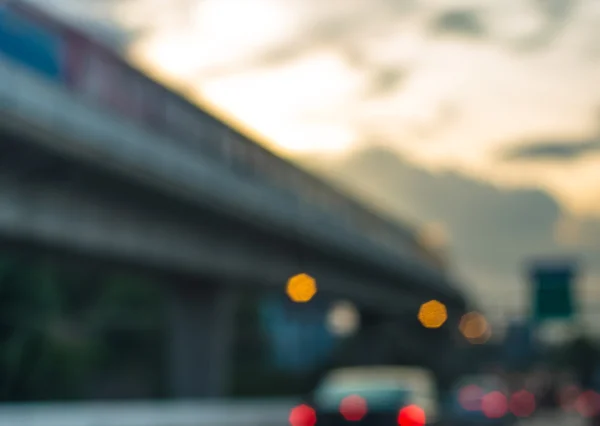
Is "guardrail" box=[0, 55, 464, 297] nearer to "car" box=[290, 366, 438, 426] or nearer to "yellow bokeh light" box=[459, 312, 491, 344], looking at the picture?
"car" box=[290, 366, 438, 426]

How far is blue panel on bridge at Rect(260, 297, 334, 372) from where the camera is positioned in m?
86.0

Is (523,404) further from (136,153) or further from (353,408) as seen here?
(353,408)

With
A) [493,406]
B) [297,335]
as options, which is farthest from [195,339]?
[297,335]

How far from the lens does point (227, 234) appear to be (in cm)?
4066

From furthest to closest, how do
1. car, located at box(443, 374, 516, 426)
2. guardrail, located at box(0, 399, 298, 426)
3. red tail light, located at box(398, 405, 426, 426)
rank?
car, located at box(443, 374, 516, 426) < guardrail, located at box(0, 399, 298, 426) < red tail light, located at box(398, 405, 426, 426)

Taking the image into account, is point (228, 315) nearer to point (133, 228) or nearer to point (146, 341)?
point (133, 228)

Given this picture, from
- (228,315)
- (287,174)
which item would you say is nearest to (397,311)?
(228,315)

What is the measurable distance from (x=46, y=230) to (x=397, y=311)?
44079 mm

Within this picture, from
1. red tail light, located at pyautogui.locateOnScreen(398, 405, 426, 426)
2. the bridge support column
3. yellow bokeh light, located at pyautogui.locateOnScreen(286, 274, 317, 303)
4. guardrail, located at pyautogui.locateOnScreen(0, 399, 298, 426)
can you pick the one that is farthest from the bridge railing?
red tail light, located at pyautogui.locateOnScreen(398, 405, 426, 426)

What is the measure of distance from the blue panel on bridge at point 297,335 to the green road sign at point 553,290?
19.2 m

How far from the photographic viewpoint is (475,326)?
76312 mm

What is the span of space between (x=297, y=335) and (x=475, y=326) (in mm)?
21165

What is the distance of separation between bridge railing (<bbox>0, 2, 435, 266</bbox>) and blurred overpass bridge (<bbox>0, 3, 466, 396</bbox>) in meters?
0.04

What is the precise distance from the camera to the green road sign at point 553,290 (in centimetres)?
5806
